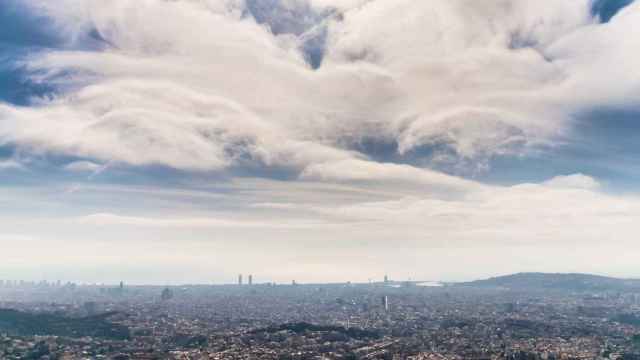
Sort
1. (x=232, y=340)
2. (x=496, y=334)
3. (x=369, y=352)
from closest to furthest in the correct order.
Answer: (x=369, y=352) → (x=232, y=340) → (x=496, y=334)

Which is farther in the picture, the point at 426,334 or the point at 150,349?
the point at 426,334

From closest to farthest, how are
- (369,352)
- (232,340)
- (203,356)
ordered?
(203,356)
(369,352)
(232,340)

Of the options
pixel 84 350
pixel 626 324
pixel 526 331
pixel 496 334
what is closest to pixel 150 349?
pixel 84 350

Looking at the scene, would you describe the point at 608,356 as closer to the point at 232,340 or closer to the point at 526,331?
the point at 526,331

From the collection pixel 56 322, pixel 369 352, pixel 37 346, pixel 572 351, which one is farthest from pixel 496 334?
pixel 56 322

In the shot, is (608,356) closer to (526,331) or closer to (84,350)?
(526,331)

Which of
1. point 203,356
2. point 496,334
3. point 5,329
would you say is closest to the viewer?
point 203,356

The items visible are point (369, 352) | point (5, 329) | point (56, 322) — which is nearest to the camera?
point (369, 352)

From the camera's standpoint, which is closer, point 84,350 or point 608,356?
point 608,356
